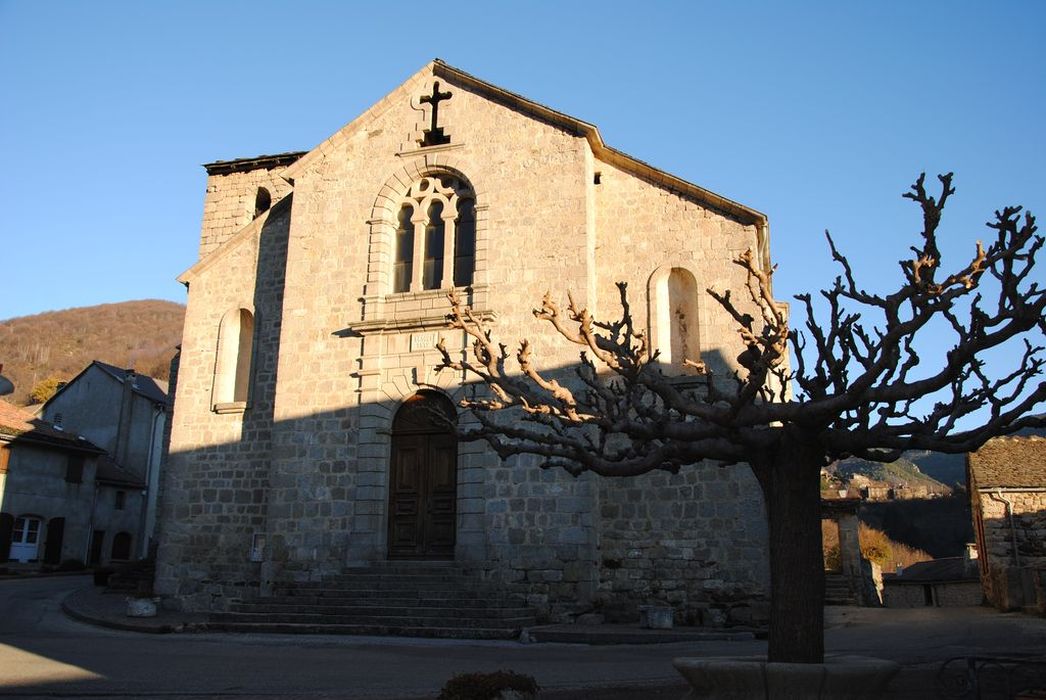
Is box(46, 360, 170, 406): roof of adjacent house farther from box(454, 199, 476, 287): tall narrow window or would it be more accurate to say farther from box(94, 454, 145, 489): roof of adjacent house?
box(454, 199, 476, 287): tall narrow window

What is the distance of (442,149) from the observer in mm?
17688

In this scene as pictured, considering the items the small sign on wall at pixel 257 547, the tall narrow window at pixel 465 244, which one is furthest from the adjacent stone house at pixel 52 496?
the tall narrow window at pixel 465 244

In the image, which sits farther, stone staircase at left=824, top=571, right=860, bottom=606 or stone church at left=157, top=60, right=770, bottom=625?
stone staircase at left=824, top=571, right=860, bottom=606

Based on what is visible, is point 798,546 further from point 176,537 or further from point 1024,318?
point 176,537

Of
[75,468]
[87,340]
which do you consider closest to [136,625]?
[75,468]

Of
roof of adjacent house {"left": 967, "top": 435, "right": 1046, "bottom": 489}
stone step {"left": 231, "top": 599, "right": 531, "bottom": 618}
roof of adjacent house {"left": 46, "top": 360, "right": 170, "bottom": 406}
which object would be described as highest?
roof of adjacent house {"left": 46, "top": 360, "right": 170, "bottom": 406}

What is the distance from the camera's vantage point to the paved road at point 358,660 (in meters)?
8.02

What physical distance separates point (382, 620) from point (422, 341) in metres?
5.28

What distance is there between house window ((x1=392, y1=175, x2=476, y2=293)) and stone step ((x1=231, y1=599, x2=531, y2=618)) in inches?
244

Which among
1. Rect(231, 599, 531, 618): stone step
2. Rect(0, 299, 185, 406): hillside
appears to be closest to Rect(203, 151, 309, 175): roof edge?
Rect(231, 599, 531, 618): stone step

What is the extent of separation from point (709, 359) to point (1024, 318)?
8.68 m

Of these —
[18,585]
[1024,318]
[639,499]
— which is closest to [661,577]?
[639,499]

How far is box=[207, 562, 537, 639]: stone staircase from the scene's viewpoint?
13.1 meters

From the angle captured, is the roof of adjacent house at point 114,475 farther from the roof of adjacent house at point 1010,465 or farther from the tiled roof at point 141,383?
the roof of adjacent house at point 1010,465
